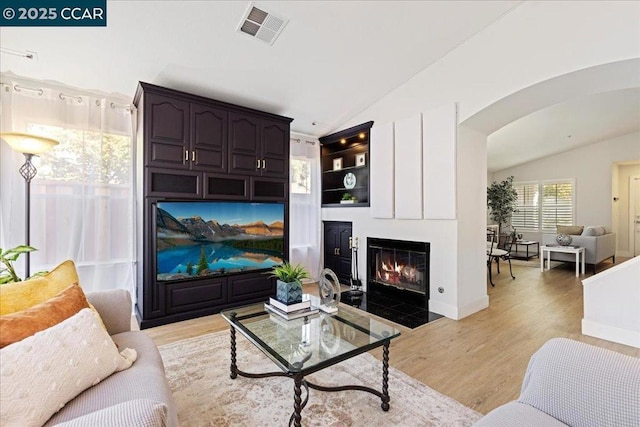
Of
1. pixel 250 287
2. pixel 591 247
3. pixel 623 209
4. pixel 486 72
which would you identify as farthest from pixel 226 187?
pixel 623 209

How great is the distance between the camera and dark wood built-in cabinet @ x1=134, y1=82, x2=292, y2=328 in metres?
3.17

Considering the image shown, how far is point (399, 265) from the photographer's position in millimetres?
4215

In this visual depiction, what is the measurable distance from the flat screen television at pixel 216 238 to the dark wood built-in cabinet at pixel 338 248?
126 centimetres

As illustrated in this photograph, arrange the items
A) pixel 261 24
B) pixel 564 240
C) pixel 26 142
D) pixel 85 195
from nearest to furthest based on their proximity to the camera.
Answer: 1. pixel 26 142
2. pixel 261 24
3. pixel 85 195
4. pixel 564 240

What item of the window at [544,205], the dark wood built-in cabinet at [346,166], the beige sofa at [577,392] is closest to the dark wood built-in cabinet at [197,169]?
the dark wood built-in cabinet at [346,166]

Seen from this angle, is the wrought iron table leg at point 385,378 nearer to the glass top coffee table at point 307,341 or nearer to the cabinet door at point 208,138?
the glass top coffee table at point 307,341

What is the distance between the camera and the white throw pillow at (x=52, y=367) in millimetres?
1037


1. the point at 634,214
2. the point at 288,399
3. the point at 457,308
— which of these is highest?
the point at 634,214

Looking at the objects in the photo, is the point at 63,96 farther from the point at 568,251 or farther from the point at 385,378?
the point at 568,251

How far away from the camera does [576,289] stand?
4625mm

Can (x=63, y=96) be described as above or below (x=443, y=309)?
above

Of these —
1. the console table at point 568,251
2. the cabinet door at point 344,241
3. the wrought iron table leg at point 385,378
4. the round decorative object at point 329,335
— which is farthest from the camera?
the console table at point 568,251

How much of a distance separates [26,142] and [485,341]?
441 centimetres

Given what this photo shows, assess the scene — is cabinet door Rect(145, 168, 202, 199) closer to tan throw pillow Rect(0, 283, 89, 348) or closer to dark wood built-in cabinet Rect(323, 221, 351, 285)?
tan throw pillow Rect(0, 283, 89, 348)
